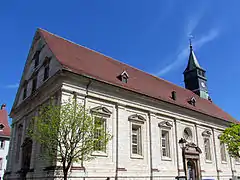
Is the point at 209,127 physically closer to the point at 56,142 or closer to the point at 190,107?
the point at 190,107

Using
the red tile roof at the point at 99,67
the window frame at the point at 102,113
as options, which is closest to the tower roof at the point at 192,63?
the red tile roof at the point at 99,67

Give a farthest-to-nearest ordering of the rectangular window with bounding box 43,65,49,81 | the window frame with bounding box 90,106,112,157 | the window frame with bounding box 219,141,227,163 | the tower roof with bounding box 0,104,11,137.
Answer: the tower roof with bounding box 0,104,11,137 < the window frame with bounding box 219,141,227,163 < the rectangular window with bounding box 43,65,49,81 < the window frame with bounding box 90,106,112,157

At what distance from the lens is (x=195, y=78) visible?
3750cm

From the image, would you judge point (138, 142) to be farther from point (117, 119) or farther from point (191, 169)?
point (191, 169)

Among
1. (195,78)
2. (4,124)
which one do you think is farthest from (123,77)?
(4,124)

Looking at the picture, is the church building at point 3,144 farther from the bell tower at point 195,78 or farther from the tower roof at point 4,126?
the bell tower at point 195,78

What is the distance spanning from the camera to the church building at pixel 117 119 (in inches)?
703

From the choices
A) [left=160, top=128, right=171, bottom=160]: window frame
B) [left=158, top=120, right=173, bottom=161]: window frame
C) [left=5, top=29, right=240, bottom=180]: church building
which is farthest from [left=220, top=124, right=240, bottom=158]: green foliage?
[left=160, top=128, right=171, bottom=160]: window frame

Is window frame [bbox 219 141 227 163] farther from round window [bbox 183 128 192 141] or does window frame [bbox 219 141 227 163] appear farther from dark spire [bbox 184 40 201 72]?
dark spire [bbox 184 40 201 72]

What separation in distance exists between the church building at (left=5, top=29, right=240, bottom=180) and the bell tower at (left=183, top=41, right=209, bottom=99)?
8309 mm

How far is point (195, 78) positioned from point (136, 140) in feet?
66.4

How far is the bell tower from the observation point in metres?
36.9

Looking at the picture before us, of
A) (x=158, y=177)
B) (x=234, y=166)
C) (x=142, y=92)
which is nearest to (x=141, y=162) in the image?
(x=158, y=177)

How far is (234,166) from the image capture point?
3038 centimetres
